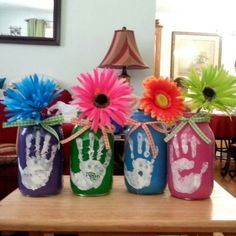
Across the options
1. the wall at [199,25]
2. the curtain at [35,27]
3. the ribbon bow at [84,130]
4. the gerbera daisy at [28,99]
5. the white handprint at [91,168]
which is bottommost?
the white handprint at [91,168]

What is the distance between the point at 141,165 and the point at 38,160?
0.82 ft

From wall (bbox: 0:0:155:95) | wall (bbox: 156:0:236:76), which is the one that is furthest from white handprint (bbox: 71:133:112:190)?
wall (bbox: 156:0:236:76)

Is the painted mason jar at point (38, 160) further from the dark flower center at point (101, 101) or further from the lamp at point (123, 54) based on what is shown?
the lamp at point (123, 54)

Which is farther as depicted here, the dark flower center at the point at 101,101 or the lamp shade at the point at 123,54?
the lamp shade at the point at 123,54

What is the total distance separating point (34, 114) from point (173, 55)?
494cm

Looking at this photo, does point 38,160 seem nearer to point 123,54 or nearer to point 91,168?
point 91,168

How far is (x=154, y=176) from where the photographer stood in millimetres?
875

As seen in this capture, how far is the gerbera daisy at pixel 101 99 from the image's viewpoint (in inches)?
32.4

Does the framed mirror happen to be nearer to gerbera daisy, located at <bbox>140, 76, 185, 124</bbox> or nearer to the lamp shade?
the lamp shade

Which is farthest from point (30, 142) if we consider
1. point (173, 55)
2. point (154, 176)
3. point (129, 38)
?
point (173, 55)

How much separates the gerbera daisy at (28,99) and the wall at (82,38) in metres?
2.16

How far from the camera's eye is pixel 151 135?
864 mm

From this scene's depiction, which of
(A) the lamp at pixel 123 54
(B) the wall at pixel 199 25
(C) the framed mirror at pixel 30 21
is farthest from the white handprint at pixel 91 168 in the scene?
(B) the wall at pixel 199 25

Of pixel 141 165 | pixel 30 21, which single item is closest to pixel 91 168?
pixel 141 165
